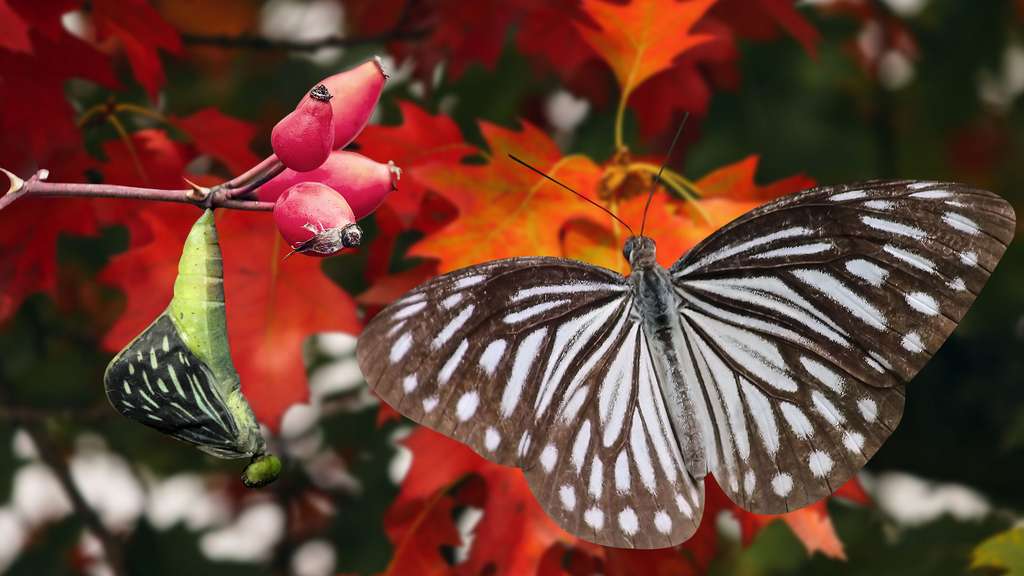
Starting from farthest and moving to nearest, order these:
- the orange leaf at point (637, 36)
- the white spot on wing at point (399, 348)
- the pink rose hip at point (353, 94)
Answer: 1. the orange leaf at point (637, 36)
2. the white spot on wing at point (399, 348)
3. the pink rose hip at point (353, 94)

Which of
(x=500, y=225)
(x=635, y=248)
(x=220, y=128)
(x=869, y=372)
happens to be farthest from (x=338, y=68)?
(x=869, y=372)

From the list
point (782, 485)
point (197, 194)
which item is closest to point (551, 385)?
point (782, 485)

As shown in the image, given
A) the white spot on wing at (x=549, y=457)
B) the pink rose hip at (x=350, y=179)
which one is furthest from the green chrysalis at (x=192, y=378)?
the white spot on wing at (x=549, y=457)

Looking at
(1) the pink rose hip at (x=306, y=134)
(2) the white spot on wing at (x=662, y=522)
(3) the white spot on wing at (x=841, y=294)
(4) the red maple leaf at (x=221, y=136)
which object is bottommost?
(1) the pink rose hip at (x=306, y=134)

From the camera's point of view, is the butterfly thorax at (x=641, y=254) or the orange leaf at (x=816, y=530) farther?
the orange leaf at (x=816, y=530)

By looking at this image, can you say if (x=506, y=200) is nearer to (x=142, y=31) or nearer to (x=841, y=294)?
(x=841, y=294)

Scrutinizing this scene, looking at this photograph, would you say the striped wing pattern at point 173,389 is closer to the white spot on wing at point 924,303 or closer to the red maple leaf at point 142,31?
the white spot on wing at point 924,303

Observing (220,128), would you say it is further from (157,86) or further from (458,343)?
(458,343)
